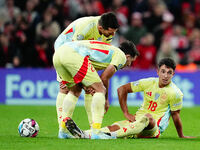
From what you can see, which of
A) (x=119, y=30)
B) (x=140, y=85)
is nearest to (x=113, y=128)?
(x=140, y=85)

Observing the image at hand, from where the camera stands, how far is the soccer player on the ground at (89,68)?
6.88 m

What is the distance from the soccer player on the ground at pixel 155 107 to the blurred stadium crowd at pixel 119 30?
7.37 metres

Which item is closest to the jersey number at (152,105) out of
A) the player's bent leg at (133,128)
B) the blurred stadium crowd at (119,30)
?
the player's bent leg at (133,128)

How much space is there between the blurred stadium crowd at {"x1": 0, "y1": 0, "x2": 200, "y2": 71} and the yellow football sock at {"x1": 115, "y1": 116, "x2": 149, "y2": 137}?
7977mm

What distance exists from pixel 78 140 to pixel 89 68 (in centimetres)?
96

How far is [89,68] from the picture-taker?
6914 millimetres

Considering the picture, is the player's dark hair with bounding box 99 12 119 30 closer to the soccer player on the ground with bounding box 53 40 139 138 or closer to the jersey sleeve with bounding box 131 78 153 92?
the soccer player on the ground with bounding box 53 40 139 138

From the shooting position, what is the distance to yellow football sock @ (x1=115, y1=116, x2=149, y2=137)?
7.01 metres

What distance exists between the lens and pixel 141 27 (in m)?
15.3

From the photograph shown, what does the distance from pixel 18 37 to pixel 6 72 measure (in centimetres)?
127

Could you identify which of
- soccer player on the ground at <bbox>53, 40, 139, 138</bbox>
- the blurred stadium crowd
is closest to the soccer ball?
soccer player on the ground at <bbox>53, 40, 139, 138</bbox>

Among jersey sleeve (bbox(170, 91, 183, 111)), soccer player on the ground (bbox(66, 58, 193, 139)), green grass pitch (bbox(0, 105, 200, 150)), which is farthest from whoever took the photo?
jersey sleeve (bbox(170, 91, 183, 111))

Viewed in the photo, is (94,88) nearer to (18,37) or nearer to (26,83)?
(26,83)

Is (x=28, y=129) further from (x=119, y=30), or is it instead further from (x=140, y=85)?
(x=119, y=30)
